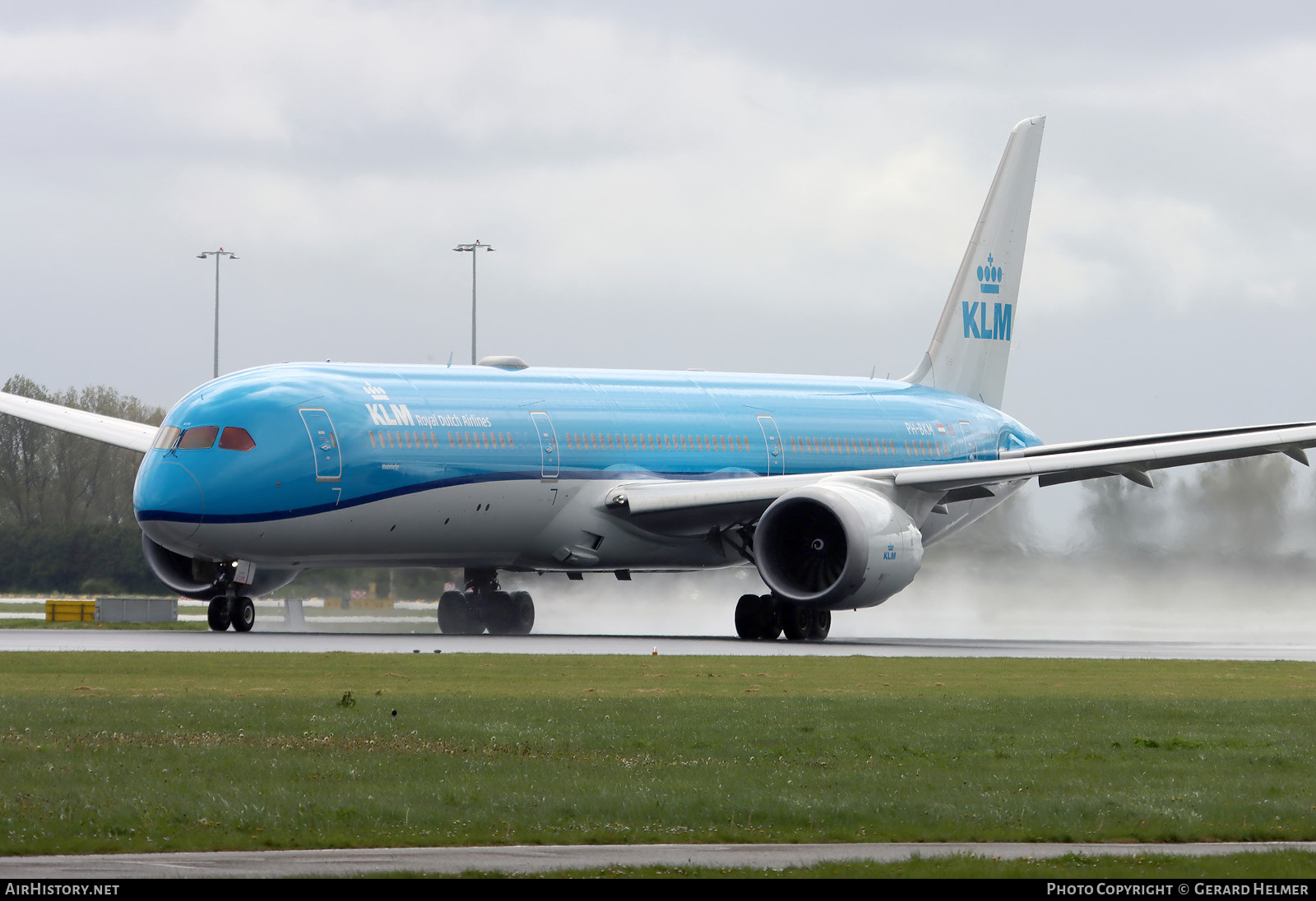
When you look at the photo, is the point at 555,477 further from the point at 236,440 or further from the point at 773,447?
the point at 236,440

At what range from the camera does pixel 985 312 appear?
1885 inches

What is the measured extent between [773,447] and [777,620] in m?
5.17

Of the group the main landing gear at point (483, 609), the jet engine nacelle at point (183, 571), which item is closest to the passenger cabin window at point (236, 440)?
the jet engine nacelle at point (183, 571)

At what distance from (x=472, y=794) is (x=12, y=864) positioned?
12.0 feet

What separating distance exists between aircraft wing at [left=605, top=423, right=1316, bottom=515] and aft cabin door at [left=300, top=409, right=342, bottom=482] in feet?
19.1

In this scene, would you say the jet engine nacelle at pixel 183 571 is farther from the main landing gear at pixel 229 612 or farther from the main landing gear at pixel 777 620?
the main landing gear at pixel 777 620

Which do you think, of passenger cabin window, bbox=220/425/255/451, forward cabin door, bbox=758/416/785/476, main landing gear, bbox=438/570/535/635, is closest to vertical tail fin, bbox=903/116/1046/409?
forward cabin door, bbox=758/416/785/476

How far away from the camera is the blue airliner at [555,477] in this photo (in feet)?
104

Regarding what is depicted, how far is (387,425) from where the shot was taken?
32.9m

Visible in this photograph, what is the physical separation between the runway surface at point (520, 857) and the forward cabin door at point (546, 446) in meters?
23.0

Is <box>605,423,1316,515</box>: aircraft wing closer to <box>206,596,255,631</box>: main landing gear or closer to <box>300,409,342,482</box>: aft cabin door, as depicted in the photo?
<box>300,409,342,482</box>: aft cabin door

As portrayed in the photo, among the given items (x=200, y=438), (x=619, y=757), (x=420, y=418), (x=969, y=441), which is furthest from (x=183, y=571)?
(x=619, y=757)

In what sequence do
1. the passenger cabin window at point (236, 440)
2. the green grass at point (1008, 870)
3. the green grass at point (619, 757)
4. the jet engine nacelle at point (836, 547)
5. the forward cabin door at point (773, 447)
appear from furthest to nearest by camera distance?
the forward cabin door at point (773, 447) < the jet engine nacelle at point (836, 547) < the passenger cabin window at point (236, 440) < the green grass at point (619, 757) < the green grass at point (1008, 870)
